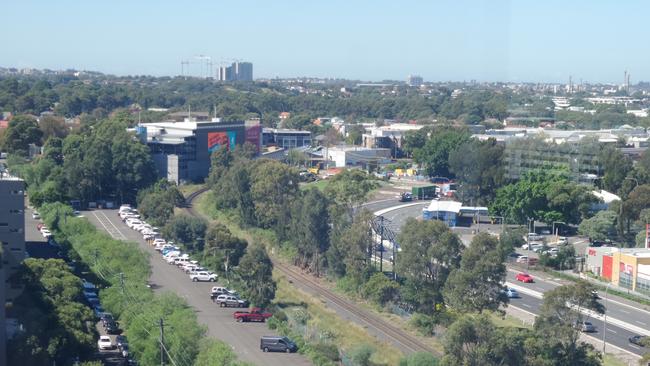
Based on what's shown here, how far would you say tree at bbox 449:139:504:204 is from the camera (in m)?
14.0

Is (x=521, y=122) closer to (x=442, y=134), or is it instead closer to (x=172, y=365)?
(x=442, y=134)

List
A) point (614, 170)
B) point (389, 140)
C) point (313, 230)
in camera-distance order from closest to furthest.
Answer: point (313, 230) → point (614, 170) → point (389, 140)

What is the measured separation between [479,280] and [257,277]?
180 cm

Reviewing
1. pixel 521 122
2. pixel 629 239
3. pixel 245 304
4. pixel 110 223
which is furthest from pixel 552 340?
pixel 521 122

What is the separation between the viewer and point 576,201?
12.0 metres

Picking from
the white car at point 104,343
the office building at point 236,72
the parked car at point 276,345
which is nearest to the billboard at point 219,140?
the white car at point 104,343

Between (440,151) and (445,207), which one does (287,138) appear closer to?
(440,151)

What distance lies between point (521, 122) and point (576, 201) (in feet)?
31.4

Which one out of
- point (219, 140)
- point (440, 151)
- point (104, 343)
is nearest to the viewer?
point (104, 343)

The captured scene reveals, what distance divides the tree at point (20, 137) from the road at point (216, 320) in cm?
770

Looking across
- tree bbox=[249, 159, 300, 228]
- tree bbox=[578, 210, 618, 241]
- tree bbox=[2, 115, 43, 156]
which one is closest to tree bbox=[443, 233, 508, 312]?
tree bbox=[578, 210, 618, 241]

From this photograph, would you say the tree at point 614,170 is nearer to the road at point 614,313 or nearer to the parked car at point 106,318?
the road at point 614,313

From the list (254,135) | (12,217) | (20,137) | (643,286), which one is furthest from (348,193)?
(20,137)

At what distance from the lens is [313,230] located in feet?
32.3
